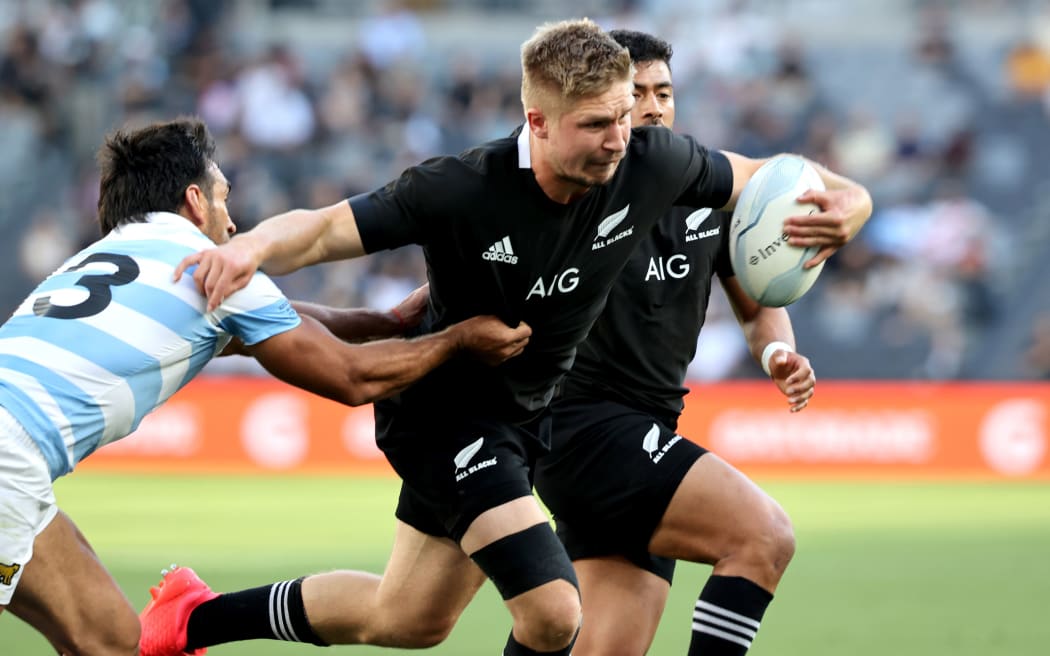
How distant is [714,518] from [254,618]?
1777 millimetres

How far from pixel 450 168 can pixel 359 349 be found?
0.68 m

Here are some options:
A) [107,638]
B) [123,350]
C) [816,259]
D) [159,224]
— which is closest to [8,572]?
[107,638]

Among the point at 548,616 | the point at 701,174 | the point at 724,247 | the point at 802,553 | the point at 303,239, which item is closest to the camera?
the point at 303,239

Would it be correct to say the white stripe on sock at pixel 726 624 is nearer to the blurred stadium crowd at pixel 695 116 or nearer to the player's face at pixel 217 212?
the player's face at pixel 217 212

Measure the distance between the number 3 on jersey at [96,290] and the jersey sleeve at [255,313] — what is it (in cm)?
31

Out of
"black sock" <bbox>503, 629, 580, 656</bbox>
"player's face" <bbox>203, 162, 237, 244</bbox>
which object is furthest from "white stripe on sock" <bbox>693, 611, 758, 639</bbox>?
"player's face" <bbox>203, 162, 237, 244</bbox>

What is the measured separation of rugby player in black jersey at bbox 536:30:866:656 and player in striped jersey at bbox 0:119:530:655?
79cm

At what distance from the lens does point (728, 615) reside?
5414 millimetres

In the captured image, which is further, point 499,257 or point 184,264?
point 499,257

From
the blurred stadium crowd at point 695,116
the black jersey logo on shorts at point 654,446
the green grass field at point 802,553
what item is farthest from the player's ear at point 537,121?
the blurred stadium crowd at point 695,116

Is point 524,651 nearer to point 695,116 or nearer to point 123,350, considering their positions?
point 123,350

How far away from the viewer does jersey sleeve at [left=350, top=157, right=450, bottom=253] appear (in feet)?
16.3

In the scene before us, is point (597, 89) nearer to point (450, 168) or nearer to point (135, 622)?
point (450, 168)

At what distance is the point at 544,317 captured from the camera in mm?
5422
